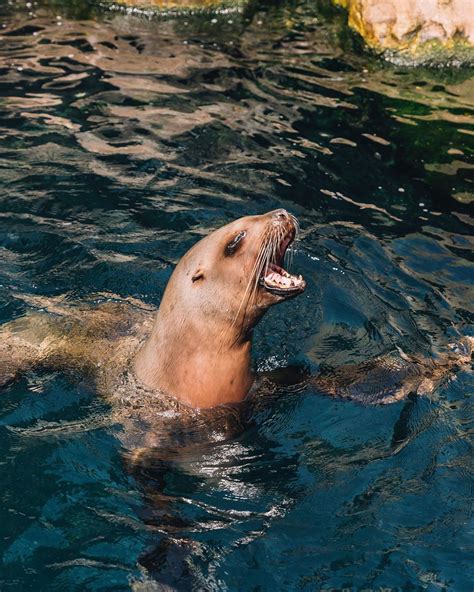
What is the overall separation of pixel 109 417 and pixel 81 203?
343 centimetres

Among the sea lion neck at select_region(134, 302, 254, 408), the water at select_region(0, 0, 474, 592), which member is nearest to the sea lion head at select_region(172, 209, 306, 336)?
the sea lion neck at select_region(134, 302, 254, 408)

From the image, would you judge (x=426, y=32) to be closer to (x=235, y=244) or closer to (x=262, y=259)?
(x=235, y=244)

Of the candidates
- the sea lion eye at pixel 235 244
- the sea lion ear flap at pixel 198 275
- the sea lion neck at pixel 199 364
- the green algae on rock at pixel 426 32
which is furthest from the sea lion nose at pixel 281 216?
the green algae on rock at pixel 426 32

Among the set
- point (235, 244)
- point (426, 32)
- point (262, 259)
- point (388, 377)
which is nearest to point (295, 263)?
point (388, 377)

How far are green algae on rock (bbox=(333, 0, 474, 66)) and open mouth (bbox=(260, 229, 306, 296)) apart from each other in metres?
7.89

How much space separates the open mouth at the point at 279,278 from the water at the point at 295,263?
91 centimetres

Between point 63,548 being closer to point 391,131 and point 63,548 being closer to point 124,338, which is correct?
point 124,338

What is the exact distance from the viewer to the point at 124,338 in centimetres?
677

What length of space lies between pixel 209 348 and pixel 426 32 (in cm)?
848

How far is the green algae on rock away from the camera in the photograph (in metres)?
12.9

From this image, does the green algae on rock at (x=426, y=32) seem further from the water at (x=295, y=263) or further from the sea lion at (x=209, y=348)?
the sea lion at (x=209, y=348)

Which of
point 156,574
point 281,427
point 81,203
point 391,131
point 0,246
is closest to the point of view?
point 156,574

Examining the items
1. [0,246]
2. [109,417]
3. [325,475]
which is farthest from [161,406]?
[0,246]

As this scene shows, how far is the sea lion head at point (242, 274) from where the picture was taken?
19.1 ft
